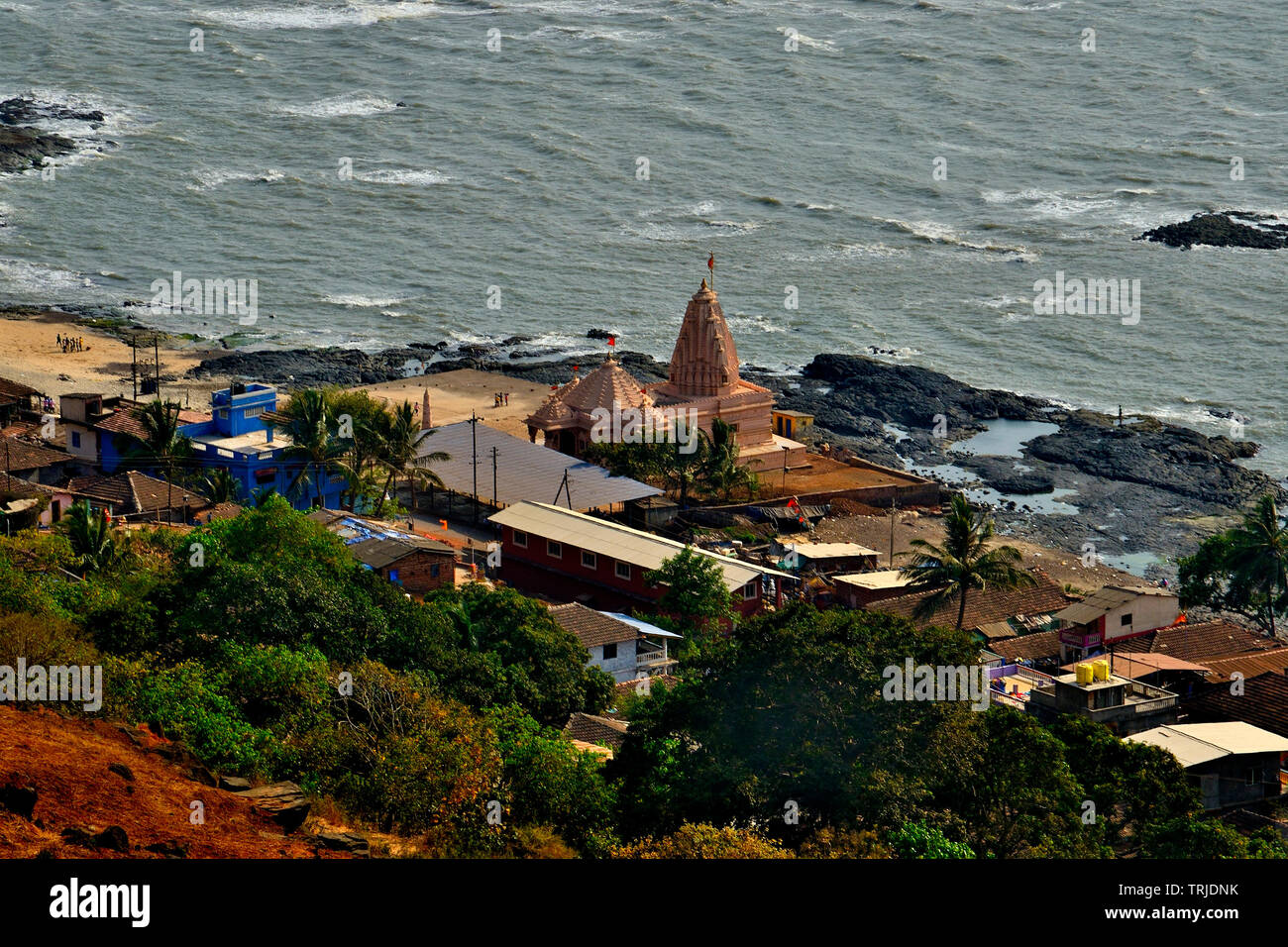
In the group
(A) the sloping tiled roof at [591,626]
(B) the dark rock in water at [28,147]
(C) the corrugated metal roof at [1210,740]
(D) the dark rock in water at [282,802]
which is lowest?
(A) the sloping tiled roof at [591,626]

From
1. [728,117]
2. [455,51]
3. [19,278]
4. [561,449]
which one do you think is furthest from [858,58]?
[561,449]

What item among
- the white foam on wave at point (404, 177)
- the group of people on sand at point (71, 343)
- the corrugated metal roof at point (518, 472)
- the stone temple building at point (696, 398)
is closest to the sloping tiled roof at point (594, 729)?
the corrugated metal roof at point (518, 472)

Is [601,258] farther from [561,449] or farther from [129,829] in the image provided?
[129,829]

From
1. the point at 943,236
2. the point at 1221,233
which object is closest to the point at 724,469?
the point at 943,236

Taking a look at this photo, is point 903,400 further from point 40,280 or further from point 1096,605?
point 40,280

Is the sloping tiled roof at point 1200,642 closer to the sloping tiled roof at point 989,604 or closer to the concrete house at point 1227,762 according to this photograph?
the sloping tiled roof at point 989,604
